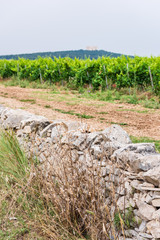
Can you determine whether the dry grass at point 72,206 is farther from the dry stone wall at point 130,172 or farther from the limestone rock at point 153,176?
the limestone rock at point 153,176

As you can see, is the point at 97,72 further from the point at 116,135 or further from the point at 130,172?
the point at 130,172

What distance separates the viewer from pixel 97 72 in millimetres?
14008

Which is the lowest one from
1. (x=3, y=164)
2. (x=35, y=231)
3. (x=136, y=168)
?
(x=35, y=231)

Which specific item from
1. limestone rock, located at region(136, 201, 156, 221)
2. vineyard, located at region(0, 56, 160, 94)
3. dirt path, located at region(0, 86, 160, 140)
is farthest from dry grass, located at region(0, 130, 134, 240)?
vineyard, located at region(0, 56, 160, 94)

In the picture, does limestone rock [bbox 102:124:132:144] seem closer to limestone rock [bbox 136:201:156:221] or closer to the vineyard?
limestone rock [bbox 136:201:156:221]

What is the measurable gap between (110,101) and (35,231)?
8.31 metres

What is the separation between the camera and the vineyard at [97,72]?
40.3 feet

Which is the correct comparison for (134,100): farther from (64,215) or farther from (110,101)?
(64,215)

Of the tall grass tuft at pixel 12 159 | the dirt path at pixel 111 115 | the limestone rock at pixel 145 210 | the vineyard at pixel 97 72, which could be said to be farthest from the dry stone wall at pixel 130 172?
the vineyard at pixel 97 72

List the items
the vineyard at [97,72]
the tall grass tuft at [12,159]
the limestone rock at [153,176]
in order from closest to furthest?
the limestone rock at [153,176] → the tall grass tuft at [12,159] → the vineyard at [97,72]

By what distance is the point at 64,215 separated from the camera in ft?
8.38

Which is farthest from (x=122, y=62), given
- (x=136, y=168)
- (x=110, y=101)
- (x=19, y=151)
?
(x=136, y=168)

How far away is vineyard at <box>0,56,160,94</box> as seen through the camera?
484 inches

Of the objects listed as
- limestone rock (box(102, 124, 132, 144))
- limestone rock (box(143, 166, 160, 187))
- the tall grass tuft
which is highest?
limestone rock (box(102, 124, 132, 144))
